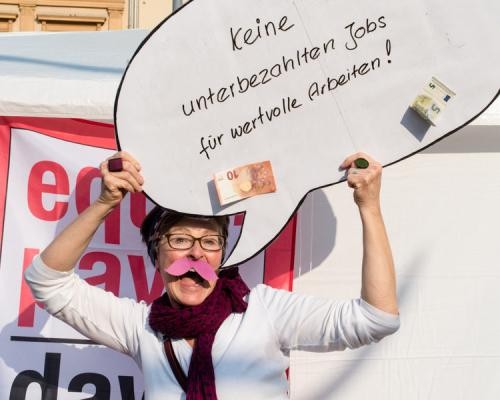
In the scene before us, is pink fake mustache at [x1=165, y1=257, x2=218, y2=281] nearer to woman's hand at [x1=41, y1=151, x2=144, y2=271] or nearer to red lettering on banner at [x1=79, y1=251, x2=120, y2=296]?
woman's hand at [x1=41, y1=151, x2=144, y2=271]

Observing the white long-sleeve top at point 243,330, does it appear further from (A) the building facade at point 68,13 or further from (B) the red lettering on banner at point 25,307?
(A) the building facade at point 68,13

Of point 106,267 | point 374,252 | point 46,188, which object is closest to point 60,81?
point 46,188

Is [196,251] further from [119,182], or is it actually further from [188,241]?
[119,182]

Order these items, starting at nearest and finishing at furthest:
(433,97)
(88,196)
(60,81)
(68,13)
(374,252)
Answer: (374,252)
(433,97)
(60,81)
(88,196)
(68,13)

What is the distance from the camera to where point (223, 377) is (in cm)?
150

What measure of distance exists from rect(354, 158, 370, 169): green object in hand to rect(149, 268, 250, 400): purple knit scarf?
32cm

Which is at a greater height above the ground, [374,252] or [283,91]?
[283,91]

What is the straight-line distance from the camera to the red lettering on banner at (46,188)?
226cm

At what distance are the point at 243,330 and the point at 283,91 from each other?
51 cm

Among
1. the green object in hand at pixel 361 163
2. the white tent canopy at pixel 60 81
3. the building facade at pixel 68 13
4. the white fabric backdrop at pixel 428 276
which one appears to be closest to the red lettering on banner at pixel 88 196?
the white tent canopy at pixel 60 81

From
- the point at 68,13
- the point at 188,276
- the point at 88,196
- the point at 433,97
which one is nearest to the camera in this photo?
the point at 188,276

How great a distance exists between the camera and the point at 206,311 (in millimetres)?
1536

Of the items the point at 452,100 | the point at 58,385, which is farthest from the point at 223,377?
the point at 58,385

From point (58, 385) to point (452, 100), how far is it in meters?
1.24
